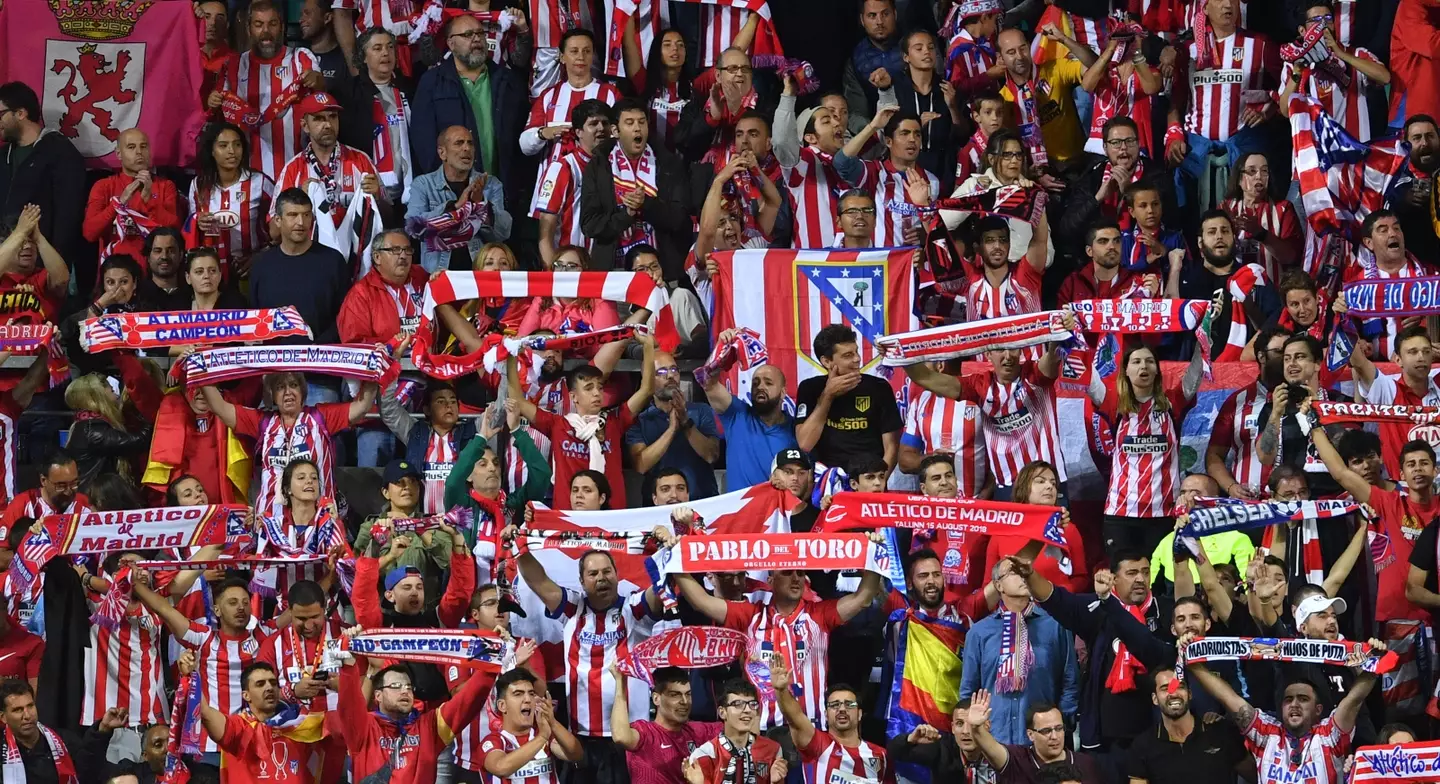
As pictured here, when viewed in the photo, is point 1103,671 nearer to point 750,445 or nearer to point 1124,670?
point 1124,670

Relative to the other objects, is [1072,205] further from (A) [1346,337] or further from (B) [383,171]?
(B) [383,171]

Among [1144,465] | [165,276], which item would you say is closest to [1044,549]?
[1144,465]

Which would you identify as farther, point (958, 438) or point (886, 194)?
point (886, 194)

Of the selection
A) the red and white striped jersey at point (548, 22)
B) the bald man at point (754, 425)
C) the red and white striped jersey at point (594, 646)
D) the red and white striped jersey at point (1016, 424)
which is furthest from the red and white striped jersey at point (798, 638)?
the red and white striped jersey at point (548, 22)

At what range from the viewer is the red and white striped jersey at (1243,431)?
13.8 metres

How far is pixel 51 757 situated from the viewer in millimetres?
12453

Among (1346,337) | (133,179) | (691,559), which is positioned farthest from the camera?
(133,179)

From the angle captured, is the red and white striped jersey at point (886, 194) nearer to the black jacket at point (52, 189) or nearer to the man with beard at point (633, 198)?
the man with beard at point (633, 198)

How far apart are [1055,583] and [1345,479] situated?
140 cm

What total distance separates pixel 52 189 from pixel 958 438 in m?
5.09

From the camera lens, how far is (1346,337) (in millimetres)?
14336

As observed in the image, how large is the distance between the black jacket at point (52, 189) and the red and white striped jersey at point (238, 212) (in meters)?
0.62

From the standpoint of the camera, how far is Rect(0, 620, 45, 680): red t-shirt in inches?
513

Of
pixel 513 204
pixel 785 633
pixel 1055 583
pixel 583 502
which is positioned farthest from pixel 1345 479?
pixel 513 204
